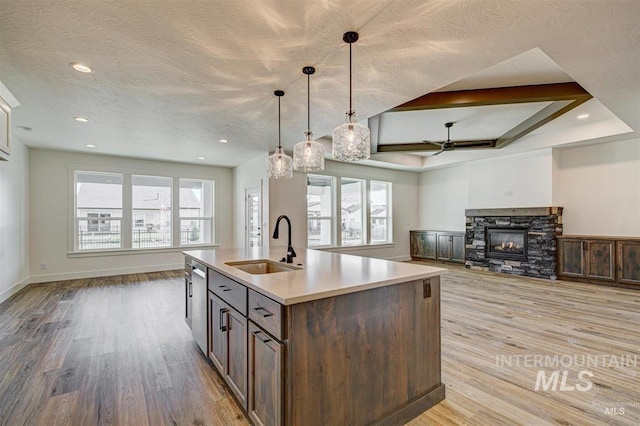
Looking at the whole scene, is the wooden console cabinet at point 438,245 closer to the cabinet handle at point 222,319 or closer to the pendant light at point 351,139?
the pendant light at point 351,139

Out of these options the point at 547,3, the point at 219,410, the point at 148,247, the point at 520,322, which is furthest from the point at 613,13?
the point at 148,247

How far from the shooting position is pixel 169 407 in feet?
6.77

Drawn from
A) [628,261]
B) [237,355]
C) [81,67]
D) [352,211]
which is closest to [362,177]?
[352,211]

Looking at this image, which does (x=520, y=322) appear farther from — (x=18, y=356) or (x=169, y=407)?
(x=18, y=356)

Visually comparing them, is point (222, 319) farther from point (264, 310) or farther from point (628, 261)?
point (628, 261)

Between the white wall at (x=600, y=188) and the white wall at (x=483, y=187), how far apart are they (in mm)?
275

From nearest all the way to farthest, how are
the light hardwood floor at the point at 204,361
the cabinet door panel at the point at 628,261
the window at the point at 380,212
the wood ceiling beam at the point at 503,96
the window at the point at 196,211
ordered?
the light hardwood floor at the point at 204,361 → the wood ceiling beam at the point at 503,96 → the cabinet door panel at the point at 628,261 → the window at the point at 196,211 → the window at the point at 380,212

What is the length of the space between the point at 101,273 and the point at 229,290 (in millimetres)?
5770

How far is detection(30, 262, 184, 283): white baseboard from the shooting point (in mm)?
5770

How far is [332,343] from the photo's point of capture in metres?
1.59

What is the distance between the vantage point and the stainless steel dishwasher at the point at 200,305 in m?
2.58

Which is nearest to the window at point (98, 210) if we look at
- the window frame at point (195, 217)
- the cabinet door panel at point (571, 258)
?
the window frame at point (195, 217)

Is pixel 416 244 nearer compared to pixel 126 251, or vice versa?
pixel 126 251

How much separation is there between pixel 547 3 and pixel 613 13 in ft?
1.58
